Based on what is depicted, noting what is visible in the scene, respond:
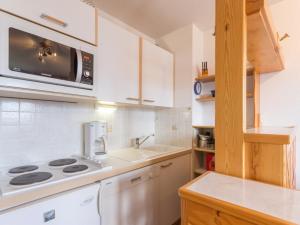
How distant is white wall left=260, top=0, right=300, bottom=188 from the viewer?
1636 millimetres

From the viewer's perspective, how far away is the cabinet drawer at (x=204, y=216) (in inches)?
21.0

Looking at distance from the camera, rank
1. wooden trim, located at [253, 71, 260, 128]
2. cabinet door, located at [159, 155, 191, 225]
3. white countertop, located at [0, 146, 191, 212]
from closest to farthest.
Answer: white countertop, located at [0, 146, 191, 212] < cabinet door, located at [159, 155, 191, 225] < wooden trim, located at [253, 71, 260, 128]

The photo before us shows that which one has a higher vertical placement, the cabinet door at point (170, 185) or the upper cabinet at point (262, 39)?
the upper cabinet at point (262, 39)

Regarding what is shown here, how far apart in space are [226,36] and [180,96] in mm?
1379

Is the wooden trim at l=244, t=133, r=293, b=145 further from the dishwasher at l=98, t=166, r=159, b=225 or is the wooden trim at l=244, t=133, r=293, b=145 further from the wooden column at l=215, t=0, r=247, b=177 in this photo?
the dishwasher at l=98, t=166, r=159, b=225

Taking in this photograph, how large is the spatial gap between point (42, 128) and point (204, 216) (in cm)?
130

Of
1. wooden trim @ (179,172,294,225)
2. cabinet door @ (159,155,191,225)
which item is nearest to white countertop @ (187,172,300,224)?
wooden trim @ (179,172,294,225)

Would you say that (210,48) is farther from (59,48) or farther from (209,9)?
(59,48)

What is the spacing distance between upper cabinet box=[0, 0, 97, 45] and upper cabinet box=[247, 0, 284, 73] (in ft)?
3.43

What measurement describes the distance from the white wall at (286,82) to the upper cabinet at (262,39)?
12 cm

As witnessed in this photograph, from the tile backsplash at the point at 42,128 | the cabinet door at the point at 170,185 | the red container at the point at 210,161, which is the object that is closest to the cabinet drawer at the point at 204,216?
the cabinet door at the point at 170,185

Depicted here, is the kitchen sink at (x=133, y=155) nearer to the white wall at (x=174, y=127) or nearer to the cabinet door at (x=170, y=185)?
the cabinet door at (x=170, y=185)

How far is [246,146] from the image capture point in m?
0.74

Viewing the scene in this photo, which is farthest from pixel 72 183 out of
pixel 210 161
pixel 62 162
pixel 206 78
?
pixel 206 78
